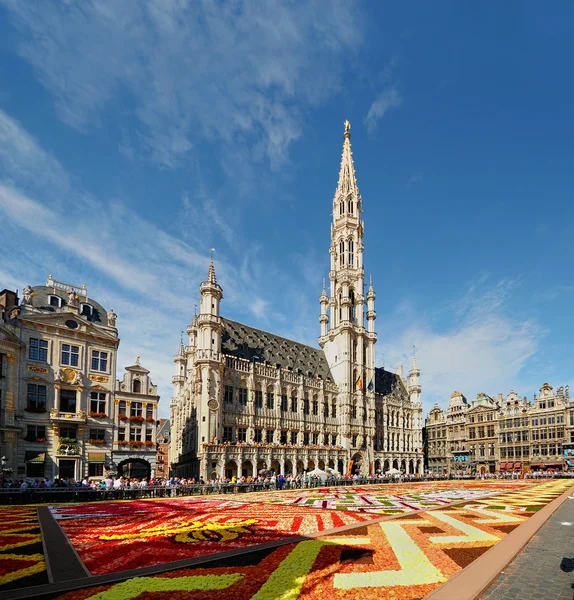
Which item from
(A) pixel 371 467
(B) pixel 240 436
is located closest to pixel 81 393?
(B) pixel 240 436

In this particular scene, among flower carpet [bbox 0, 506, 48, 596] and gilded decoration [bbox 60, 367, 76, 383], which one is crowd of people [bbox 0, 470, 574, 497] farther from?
flower carpet [bbox 0, 506, 48, 596]

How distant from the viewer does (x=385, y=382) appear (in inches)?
4161

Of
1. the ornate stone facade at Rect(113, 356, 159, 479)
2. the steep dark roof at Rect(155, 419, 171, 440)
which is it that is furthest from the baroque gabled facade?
the steep dark roof at Rect(155, 419, 171, 440)

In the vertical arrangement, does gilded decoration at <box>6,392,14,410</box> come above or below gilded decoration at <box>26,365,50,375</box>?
below

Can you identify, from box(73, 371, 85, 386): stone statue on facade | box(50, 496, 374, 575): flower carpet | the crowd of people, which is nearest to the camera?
box(50, 496, 374, 575): flower carpet

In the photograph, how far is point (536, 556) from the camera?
14617mm

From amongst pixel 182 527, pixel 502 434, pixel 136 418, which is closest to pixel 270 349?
pixel 136 418

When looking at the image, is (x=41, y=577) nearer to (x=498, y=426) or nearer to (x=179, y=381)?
(x=179, y=381)

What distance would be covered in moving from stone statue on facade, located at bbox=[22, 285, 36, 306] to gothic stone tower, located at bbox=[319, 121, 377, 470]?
5578 cm

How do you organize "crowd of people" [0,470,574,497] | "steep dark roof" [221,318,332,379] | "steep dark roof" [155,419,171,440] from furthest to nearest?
"steep dark roof" [155,419,171,440]
"steep dark roof" [221,318,332,379]
"crowd of people" [0,470,574,497]

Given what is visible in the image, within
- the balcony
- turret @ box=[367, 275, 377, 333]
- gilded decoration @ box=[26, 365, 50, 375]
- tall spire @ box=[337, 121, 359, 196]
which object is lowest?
the balcony

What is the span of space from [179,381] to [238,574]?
77.5 m

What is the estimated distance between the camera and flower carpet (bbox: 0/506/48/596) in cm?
1192

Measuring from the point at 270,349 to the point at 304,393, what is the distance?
9294 mm
